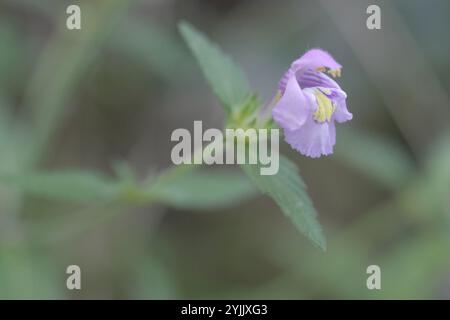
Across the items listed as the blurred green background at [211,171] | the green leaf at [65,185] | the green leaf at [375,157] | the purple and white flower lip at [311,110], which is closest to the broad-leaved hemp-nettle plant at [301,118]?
the purple and white flower lip at [311,110]

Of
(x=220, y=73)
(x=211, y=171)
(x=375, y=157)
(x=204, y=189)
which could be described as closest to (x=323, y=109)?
(x=220, y=73)

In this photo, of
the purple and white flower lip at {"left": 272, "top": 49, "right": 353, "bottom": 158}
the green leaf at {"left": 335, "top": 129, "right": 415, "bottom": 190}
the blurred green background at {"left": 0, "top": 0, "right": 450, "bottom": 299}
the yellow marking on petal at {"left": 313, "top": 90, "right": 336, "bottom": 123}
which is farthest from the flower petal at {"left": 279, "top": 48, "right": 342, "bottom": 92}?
the green leaf at {"left": 335, "top": 129, "right": 415, "bottom": 190}

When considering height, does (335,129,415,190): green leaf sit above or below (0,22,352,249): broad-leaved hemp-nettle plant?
above

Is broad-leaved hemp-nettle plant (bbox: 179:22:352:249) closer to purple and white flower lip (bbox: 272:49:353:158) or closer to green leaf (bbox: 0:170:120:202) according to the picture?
purple and white flower lip (bbox: 272:49:353:158)

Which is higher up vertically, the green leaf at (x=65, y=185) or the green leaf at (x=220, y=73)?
the green leaf at (x=220, y=73)

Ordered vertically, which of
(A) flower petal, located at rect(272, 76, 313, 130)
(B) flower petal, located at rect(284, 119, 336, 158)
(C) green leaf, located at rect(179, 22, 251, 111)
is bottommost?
(B) flower petal, located at rect(284, 119, 336, 158)

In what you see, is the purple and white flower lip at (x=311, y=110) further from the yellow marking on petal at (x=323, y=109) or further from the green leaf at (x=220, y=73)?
the green leaf at (x=220, y=73)
